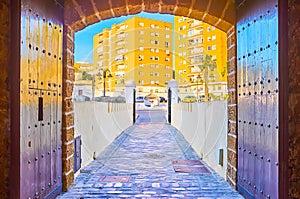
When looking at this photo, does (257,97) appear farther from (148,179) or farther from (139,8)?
(148,179)

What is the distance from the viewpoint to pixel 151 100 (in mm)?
27938

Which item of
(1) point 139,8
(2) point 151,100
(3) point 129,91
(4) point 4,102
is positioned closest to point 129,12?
(1) point 139,8

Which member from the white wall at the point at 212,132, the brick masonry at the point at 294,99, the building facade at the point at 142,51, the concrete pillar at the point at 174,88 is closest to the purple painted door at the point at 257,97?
the brick masonry at the point at 294,99

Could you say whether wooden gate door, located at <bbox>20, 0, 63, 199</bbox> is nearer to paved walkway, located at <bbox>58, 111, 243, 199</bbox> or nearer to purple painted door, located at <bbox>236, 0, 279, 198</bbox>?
paved walkway, located at <bbox>58, 111, 243, 199</bbox>

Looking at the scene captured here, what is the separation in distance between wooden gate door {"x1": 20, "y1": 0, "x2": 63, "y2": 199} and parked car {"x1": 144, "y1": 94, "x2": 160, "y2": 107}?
24.1 metres

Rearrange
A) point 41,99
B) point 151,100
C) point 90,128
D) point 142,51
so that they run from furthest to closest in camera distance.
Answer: point 142,51 < point 151,100 < point 90,128 < point 41,99

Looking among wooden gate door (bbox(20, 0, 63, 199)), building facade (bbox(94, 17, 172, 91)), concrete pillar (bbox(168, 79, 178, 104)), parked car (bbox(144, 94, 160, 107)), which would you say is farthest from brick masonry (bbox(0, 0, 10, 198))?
parked car (bbox(144, 94, 160, 107))

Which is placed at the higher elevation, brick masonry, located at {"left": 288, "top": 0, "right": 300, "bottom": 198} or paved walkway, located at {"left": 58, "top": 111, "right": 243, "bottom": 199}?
brick masonry, located at {"left": 288, "top": 0, "right": 300, "bottom": 198}

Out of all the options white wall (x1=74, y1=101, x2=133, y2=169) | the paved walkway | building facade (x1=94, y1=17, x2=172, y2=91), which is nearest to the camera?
the paved walkway

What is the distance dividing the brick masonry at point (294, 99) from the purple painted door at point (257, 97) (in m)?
0.18

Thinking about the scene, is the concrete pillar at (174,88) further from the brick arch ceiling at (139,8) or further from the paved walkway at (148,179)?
the brick arch ceiling at (139,8)

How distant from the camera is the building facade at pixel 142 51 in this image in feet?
86.5

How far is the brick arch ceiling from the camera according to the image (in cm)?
369

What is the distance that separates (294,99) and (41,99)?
2.19 metres
